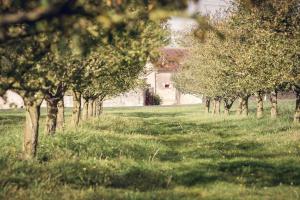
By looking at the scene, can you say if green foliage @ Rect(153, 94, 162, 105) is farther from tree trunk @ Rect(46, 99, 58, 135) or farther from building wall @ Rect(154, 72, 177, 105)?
tree trunk @ Rect(46, 99, 58, 135)

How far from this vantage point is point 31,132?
52.5 ft

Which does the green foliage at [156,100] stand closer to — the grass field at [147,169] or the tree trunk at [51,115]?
the grass field at [147,169]

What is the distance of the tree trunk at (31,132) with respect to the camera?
15641 mm

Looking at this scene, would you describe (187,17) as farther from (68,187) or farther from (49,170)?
(49,170)

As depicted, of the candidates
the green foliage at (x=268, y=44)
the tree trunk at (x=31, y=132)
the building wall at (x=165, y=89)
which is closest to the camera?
the tree trunk at (x=31, y=132)

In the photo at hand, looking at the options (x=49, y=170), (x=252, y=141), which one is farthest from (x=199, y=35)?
(x=252, y=141)

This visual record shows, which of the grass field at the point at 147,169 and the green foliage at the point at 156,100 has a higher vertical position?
the green foliage at the point at 156,100

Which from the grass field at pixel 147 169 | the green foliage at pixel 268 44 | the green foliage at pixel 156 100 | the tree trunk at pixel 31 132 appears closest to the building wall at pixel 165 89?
the green foliage at pixel 156 100

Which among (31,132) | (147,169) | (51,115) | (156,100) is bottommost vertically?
(147,169)

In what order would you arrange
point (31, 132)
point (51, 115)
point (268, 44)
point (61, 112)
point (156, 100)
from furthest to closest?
point (156, 100) < point (61, 112) < point (268, 44) < point (51, 115) < point (31, 132)

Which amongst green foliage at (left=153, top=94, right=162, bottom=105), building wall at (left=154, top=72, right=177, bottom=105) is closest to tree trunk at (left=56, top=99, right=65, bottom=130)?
green foliage at (left=153, top=94, right=162, bottom=105)

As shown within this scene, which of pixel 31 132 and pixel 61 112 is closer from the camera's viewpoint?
pixel 31 132

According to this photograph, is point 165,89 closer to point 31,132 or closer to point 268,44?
point 268,44

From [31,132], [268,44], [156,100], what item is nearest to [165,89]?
[156,100]
